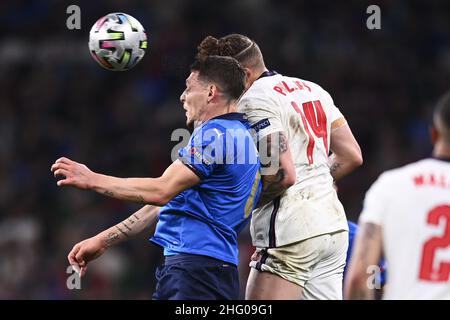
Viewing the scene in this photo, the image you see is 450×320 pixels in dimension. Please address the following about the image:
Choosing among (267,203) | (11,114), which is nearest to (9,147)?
(11,114)

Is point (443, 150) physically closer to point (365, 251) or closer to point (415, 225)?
point (415, 225)

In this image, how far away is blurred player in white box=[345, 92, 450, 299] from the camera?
4227mm

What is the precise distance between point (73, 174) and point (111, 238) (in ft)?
3.01

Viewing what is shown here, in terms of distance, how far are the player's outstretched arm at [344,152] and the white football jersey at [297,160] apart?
25cm

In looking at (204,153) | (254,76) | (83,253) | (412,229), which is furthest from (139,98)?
(412,229)

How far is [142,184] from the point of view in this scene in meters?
5.25

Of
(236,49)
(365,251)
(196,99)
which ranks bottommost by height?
(365,251)

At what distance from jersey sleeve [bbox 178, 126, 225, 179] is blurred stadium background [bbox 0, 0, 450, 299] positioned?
611 cm

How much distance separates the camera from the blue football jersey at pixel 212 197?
17.6 ft

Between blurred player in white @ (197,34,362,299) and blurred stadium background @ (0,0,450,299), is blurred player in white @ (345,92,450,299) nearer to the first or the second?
blurred player in white @ (197,34,362,299)

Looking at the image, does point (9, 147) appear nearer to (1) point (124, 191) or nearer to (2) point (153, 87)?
(2) point (153, 87)

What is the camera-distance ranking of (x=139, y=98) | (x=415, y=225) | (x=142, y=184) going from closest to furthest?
(x=415, y=225)
(x=142, y=184)
(x=139, y=98)

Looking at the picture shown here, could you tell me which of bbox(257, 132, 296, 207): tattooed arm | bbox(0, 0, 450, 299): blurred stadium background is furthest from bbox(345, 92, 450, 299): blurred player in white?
bbox(0, 0, 450, 299): blurred stadium background
